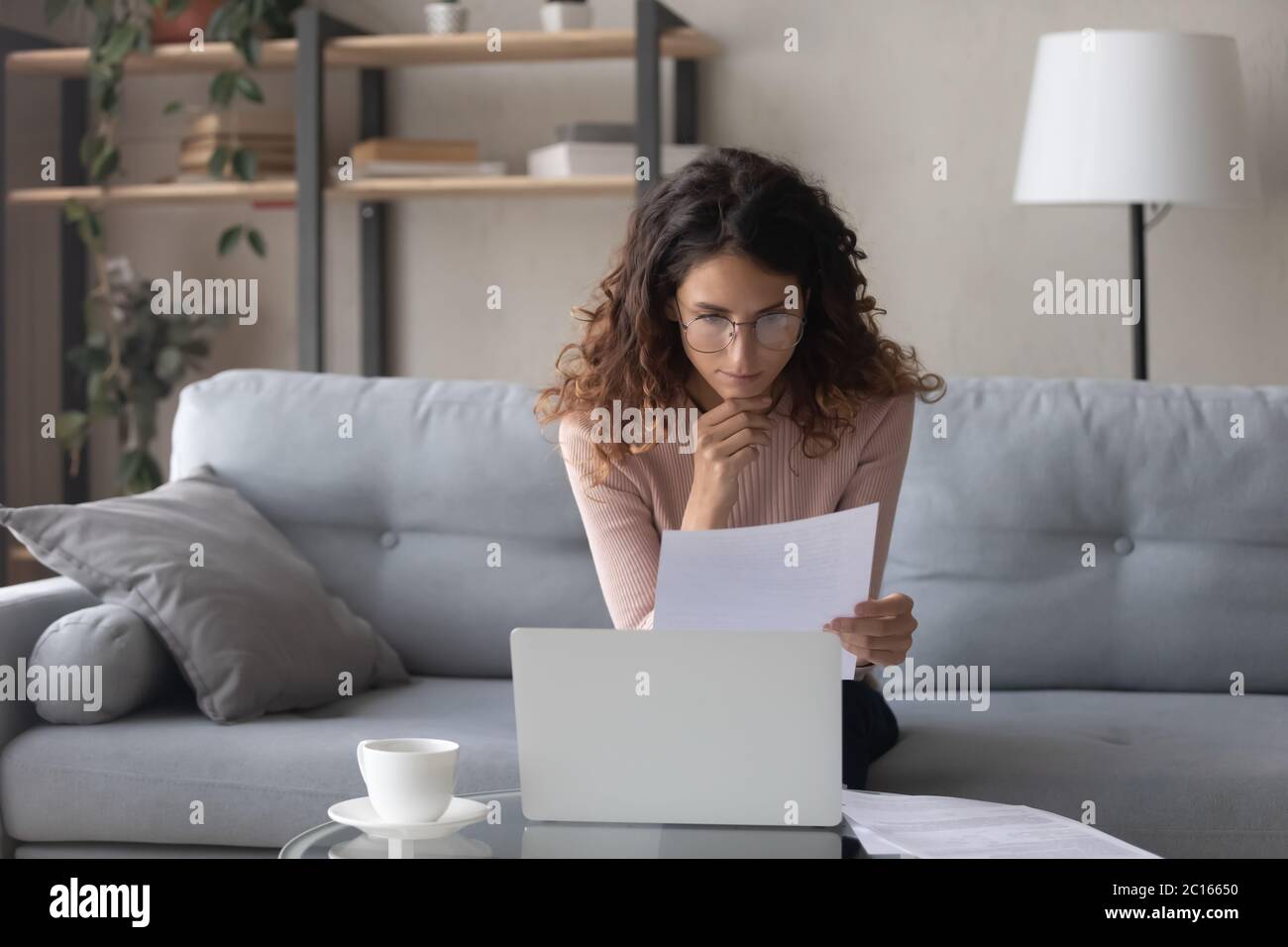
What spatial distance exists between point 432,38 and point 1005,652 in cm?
175

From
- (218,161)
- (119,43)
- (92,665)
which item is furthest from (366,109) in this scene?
(92,665)

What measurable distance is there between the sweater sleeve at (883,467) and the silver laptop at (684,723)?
0.63m

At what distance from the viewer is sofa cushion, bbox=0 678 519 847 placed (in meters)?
1.74

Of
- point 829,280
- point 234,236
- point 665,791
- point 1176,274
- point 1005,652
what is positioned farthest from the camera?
point 234,236

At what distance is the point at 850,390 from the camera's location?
1721mm

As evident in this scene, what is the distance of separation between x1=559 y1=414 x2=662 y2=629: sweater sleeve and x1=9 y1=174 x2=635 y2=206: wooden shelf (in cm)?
130

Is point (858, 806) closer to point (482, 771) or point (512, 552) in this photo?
point (482, 771)

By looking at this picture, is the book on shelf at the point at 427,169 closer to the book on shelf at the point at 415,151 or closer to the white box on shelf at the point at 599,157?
the book on shelf at the point at 415,151

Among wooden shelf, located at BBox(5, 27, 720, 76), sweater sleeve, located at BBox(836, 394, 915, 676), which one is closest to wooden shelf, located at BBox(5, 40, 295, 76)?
wooden shelf, located at BBox(5, 27, 720, 76)

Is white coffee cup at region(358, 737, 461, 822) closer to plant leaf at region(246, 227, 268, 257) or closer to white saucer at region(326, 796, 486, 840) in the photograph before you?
white saucer at region(326, 796, 486, 840)

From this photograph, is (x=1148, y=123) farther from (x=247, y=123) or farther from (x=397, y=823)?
(x=397, y=823)

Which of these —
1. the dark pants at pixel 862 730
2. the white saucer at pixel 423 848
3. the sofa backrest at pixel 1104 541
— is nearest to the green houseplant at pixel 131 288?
the sofa backrest at pixel 1104 541

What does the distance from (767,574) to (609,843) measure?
0.28m
